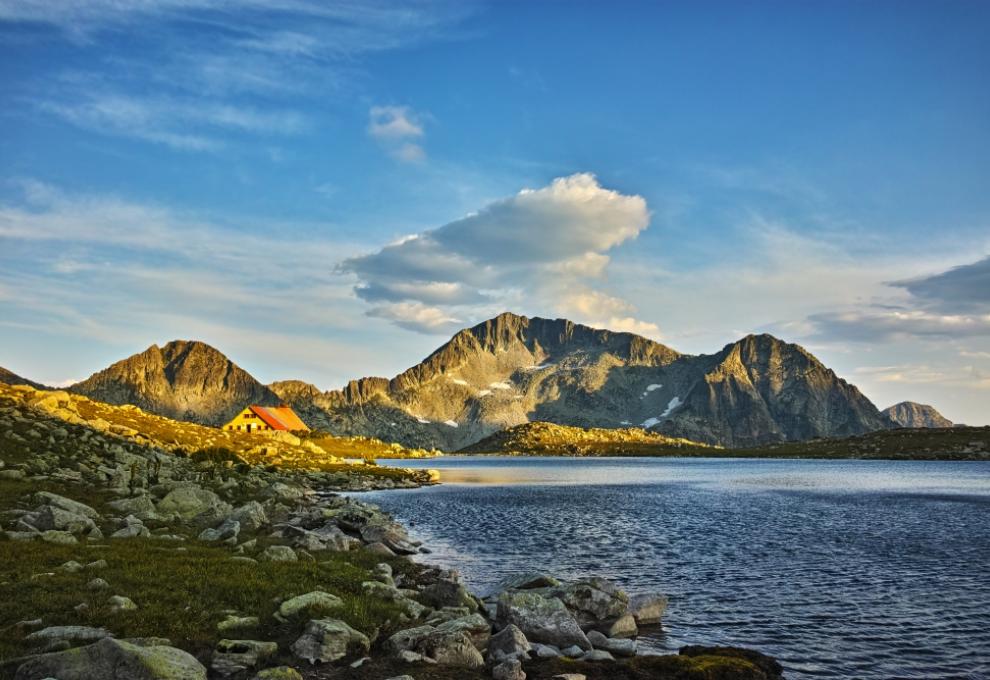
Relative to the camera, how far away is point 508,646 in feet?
69.8

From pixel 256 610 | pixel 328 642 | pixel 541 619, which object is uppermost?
pixel 256 610

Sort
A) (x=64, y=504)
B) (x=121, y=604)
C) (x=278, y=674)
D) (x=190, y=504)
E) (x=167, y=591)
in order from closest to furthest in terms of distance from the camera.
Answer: (x=278, y=674) < (x=121, y=604) < (x=167, y=591) < (x=64, y=504) < (x=190, y=504)

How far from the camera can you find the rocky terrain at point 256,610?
17109 millimetres

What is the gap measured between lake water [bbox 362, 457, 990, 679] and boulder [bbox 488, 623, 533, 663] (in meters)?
6.27

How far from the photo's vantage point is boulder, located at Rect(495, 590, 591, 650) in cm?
2395

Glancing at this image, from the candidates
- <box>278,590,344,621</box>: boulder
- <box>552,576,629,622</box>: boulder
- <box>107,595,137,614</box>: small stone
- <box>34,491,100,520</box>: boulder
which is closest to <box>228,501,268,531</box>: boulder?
<box>34,491,100,520</box>: boulder

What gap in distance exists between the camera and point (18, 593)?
1964cm

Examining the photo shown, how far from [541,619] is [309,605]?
8837 mm

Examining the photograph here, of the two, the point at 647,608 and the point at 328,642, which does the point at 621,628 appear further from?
the point at 328,642

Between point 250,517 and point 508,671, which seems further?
point 250,517

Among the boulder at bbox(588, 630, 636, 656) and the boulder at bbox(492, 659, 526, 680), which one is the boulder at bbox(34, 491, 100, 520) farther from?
the boulder at bbox(588, 630, 636, 656)

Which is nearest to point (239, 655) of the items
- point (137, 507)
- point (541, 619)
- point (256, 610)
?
point (256, 610)

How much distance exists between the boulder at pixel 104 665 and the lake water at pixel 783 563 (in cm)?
1749

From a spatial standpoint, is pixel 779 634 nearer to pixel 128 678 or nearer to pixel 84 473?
pixel 128 678
